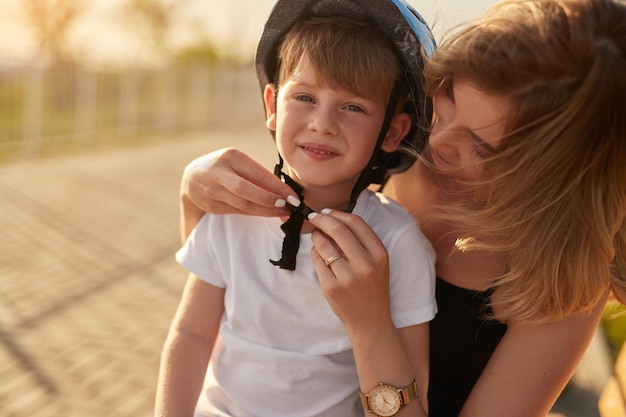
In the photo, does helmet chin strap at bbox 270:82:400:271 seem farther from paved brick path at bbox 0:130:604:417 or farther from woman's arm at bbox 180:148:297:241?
paved brick path at bbox 0:130:604:417

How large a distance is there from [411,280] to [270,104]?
855 mm

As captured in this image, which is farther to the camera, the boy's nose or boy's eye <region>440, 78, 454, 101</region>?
the boy's nose

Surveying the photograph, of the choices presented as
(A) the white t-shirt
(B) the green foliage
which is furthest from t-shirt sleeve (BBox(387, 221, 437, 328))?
(B) the green foliage

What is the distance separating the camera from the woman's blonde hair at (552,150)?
1.97 meters

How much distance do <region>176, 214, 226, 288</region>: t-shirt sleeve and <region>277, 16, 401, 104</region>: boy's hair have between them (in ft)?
2.10

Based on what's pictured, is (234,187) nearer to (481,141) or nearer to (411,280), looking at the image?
(411,280)

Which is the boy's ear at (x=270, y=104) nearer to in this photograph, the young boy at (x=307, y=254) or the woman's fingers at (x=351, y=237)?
the young boy at (x=307, y=254)

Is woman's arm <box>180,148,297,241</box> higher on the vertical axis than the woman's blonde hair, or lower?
lower

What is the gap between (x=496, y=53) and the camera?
204 cm

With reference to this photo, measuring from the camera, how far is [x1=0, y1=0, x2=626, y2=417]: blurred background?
4.58 metres

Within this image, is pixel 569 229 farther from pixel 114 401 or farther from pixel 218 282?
pixel 114 401

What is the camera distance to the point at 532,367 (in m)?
2.24

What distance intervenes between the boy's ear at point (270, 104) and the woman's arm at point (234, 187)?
217mm

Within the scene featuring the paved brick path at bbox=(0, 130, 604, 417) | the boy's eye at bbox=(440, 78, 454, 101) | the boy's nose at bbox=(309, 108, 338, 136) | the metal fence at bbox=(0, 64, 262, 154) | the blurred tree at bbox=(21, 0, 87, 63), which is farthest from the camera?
the blurred tree at bbox=(21, 0, 87, 63)
